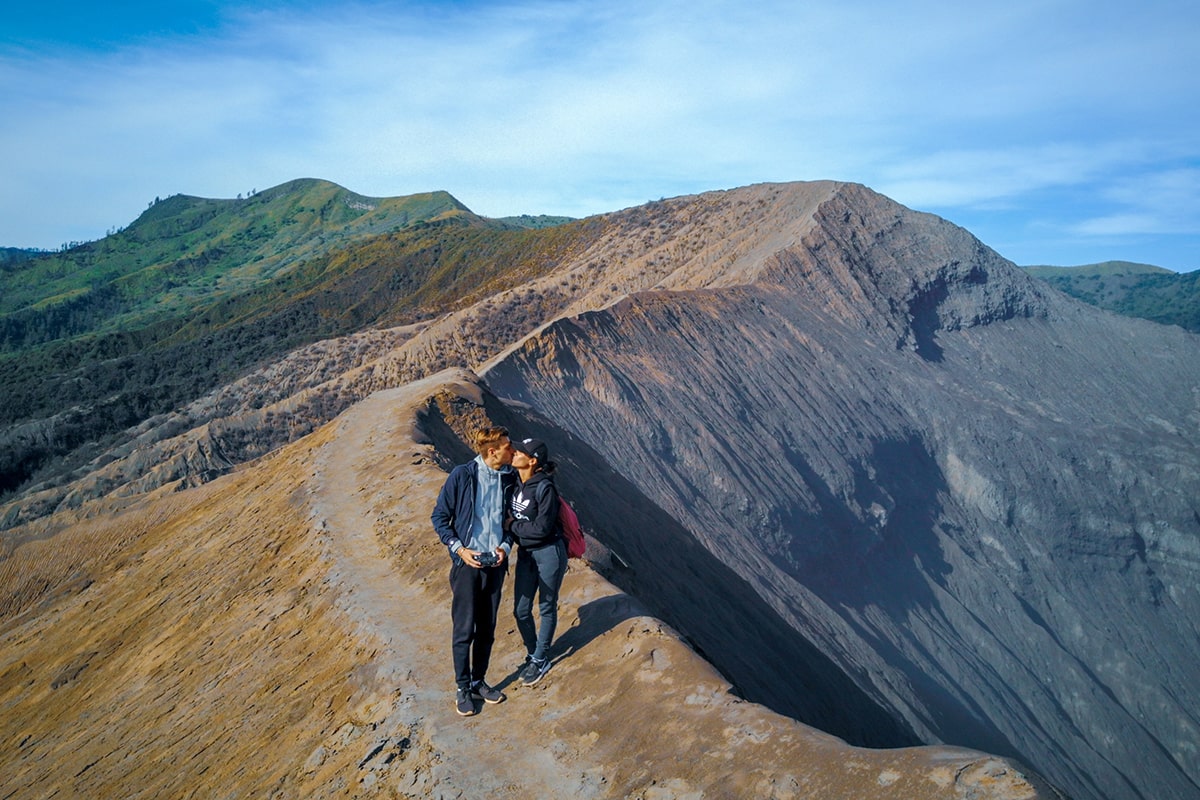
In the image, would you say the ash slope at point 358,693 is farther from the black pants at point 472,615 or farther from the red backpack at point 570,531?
the red backpack at point 570,531

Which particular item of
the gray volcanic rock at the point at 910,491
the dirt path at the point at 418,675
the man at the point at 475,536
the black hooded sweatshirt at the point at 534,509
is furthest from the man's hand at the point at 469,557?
the gray volcanic rock at the point at 910,491

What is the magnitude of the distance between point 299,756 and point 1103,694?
1209 inches

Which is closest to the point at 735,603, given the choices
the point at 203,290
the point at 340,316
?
the point at 340,316

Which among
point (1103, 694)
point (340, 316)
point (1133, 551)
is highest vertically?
point (340, 316)

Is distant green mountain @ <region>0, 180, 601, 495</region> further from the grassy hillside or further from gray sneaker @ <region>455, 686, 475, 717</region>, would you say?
gray sneaker @ <region>455, 686, 475, 717</region>

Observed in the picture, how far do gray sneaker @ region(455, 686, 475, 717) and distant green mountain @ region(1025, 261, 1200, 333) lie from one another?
129 metres

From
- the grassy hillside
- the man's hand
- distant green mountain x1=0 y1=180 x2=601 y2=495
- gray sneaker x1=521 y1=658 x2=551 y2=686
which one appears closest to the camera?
the man's hand

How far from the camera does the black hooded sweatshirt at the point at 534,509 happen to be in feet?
20.0

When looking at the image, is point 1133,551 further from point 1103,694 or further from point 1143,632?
point 1103,694

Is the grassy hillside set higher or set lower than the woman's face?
higher

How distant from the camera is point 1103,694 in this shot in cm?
2892

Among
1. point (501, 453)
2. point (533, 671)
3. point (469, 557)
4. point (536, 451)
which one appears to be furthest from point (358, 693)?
point (536, 451)

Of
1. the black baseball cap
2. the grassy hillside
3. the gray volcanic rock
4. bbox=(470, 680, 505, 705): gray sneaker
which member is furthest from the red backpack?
the grassy hillside

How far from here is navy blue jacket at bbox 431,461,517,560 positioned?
6.14m
